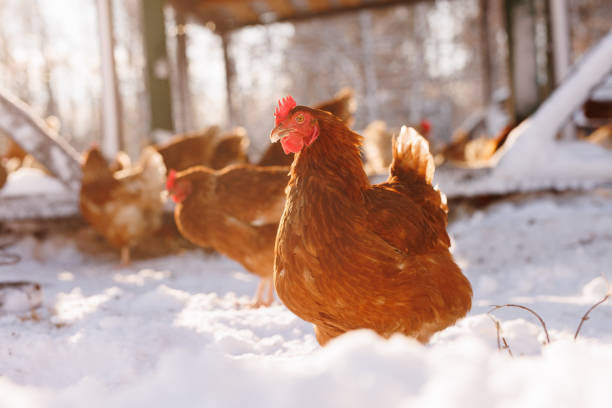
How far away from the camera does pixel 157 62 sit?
554 centimetres

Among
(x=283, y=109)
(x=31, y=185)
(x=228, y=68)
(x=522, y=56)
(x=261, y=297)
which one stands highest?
(x=228, y=68)

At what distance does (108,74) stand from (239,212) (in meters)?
3.13

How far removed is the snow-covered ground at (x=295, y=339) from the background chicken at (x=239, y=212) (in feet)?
1.03

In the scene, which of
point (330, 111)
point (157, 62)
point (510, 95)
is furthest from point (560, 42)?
point (157, 62)

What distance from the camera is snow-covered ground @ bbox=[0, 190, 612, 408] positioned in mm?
731

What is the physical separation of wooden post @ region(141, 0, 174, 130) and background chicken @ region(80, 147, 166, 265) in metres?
1.61

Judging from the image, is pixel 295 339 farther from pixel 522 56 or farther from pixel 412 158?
pixel 522 56

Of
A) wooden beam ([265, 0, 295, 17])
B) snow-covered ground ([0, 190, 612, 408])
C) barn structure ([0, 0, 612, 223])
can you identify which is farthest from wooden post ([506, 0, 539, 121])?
wooden beam ([265, 0, 295, 17])

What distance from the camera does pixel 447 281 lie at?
167 centimetres

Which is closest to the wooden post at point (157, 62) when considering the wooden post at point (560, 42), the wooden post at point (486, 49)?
the wooden post at point (560, 42)

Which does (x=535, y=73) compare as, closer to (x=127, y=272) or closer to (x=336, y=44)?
(x=127, y=272)

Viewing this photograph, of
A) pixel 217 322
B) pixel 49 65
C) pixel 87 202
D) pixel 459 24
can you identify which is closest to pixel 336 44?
pixel 459 24

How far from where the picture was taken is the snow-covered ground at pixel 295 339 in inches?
28.8

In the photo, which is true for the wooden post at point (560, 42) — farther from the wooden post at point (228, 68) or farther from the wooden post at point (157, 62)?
the wooden post at point (228, 68)
